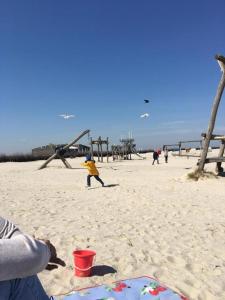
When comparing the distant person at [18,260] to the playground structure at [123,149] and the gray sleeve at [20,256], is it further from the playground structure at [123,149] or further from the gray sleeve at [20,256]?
the playground structure at [123,149]

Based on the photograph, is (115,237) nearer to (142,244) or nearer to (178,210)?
(142,244)

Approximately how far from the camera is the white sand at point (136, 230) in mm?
4223

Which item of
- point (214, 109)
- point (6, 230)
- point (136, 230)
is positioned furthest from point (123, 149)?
point (6, 230)

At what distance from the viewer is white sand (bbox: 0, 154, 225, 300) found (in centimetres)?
422

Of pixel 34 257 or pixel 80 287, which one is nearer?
pixel 34 257

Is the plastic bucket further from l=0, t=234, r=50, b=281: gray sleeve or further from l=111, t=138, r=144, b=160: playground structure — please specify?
l=111, t=138, r=144, b=160: playground structure

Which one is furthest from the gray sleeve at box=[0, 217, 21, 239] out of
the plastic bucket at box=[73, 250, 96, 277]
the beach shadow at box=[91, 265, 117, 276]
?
the beach shadow at box=[91, 265, 117, 276]

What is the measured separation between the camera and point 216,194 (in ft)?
35.8

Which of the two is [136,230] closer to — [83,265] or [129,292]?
[83,265]

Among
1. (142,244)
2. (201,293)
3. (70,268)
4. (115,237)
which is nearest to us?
(201,293)

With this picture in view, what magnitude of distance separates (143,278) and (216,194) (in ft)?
24.2

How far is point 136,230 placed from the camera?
6449 mm

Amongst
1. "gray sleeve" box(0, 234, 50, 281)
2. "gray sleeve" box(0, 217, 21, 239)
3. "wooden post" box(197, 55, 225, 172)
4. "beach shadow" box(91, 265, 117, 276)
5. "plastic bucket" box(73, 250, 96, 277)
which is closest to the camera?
"gray sleeve" box(0, 234, 50, 281)

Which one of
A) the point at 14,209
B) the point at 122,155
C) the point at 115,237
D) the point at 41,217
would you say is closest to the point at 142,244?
the point at 115,237
